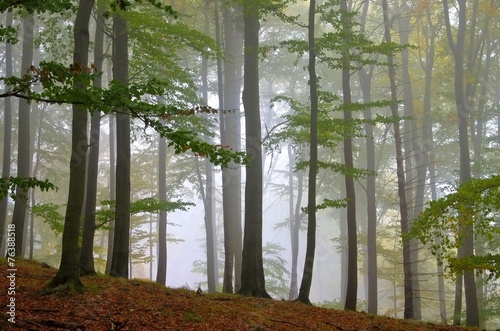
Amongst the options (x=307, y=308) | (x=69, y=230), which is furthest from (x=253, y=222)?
(x=69, y=230)

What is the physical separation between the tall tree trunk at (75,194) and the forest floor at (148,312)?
330mm

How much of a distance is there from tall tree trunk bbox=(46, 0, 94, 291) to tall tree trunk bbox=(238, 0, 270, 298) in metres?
3.96

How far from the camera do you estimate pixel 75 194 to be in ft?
23.3

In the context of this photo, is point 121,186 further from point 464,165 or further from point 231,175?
point 464,165

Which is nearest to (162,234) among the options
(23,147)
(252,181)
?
(23,147)

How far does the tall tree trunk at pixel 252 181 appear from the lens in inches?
419

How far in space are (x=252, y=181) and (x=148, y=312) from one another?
4.86 m

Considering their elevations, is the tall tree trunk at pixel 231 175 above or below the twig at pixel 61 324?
above

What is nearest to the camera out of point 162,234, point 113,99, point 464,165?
point 113,99

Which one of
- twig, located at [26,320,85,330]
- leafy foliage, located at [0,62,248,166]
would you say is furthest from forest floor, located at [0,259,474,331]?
leafy foliage, located at [0,62,248,166]

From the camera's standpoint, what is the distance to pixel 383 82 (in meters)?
22.8

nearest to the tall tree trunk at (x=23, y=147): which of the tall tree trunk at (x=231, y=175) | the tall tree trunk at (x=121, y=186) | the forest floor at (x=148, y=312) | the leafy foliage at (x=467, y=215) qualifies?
the forest floor at (x=148, y=312)

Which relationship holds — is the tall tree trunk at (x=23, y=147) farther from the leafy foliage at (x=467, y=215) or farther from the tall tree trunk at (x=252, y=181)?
the leafy foliage at (x=467, y=215)

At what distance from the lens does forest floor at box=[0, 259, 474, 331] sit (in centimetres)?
577
